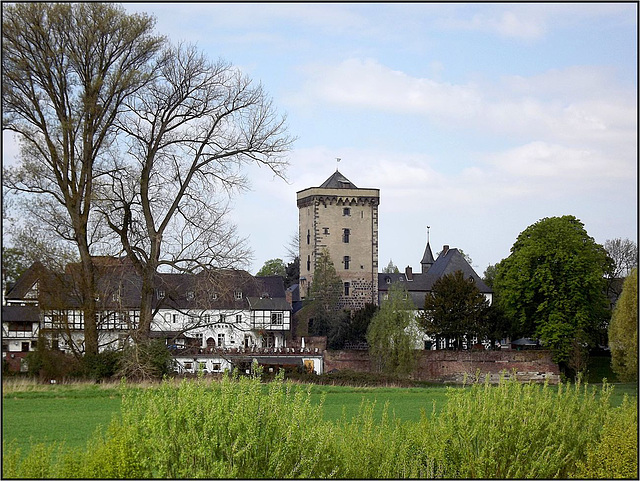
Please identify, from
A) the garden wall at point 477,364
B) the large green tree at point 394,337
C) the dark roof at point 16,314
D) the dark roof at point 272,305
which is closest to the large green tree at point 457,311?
the garden wall at point 477,364

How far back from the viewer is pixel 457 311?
5641 centimetres

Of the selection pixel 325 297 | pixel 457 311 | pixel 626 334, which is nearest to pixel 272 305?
pixel 325 297

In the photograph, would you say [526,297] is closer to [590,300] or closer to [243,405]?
[590,300]

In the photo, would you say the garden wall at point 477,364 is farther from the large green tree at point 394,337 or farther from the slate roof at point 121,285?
the slate roof at point 121,285

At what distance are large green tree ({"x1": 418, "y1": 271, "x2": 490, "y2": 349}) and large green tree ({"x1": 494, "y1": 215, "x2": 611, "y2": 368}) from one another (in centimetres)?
166

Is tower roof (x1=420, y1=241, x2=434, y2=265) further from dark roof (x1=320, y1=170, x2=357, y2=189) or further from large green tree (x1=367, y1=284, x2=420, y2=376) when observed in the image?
large green tree (x1=367, y1=284, x2=420, y2=376)

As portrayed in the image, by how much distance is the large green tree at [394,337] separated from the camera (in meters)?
51.7

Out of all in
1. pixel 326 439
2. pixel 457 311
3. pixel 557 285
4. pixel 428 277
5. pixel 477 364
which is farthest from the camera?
pixel 428 277

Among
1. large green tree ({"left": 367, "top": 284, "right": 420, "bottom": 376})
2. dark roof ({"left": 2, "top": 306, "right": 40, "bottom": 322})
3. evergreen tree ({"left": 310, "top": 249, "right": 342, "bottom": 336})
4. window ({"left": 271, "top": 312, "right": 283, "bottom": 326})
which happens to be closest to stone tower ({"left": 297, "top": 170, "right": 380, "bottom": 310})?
evergreen tree ({"left": 310, "top": 249, "right": 342, "bottom": 336})

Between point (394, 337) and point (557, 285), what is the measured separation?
10.3 m

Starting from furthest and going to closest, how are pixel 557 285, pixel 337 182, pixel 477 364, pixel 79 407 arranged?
pixel 337 182, pixel 477 364, pixel 557 285, pixel 79 407

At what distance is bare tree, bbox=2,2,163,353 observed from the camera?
27312 mm

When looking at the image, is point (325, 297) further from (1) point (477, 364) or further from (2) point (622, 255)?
(2) point (622, 255)

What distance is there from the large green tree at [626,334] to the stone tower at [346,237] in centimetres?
2623
